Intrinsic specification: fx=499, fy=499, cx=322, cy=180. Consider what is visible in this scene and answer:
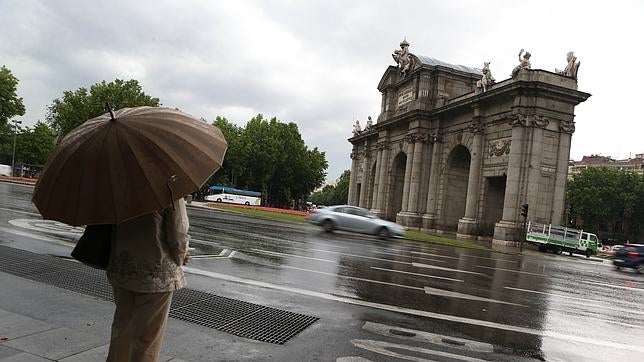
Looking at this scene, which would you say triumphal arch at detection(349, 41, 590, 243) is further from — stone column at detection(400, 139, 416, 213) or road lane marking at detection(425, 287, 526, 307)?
road lane marking at detection(425, 287, 526, 307)

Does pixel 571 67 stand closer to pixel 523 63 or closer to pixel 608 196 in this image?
pixel 523 63

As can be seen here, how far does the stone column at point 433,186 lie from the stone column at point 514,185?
29.1 feet

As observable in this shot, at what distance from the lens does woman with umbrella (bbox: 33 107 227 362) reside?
9.67 feet

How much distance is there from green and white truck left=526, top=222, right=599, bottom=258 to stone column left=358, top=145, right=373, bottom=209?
1005 inches

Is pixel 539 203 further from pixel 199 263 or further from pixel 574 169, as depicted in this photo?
pixel 574 169

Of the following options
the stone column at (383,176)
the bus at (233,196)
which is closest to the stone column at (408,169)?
the stone column at (383,176)

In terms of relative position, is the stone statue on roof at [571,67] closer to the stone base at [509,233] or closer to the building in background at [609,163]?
the stone base at [509,233]

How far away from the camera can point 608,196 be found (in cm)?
7731

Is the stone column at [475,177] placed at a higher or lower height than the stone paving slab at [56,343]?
higher

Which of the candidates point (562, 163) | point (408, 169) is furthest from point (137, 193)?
point (408, 169)

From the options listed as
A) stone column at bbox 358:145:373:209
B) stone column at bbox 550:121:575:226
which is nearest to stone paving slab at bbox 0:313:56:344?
stone column at bbox 550:121:575:226

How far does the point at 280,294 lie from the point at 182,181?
5315 millimetres

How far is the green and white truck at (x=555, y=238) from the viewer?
104 ft

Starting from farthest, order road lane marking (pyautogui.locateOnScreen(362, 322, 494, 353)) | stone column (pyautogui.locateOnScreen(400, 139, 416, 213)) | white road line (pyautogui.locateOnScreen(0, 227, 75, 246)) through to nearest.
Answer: stone column (pyautogui.locateOnScreen(400, 139, 416, 213)) < white road line (pyautogui.locateOnScreen(0, 227, 75, 246)) < road lane marking (pyautogui.locateOnScreen(362, 322, 494, 353))
